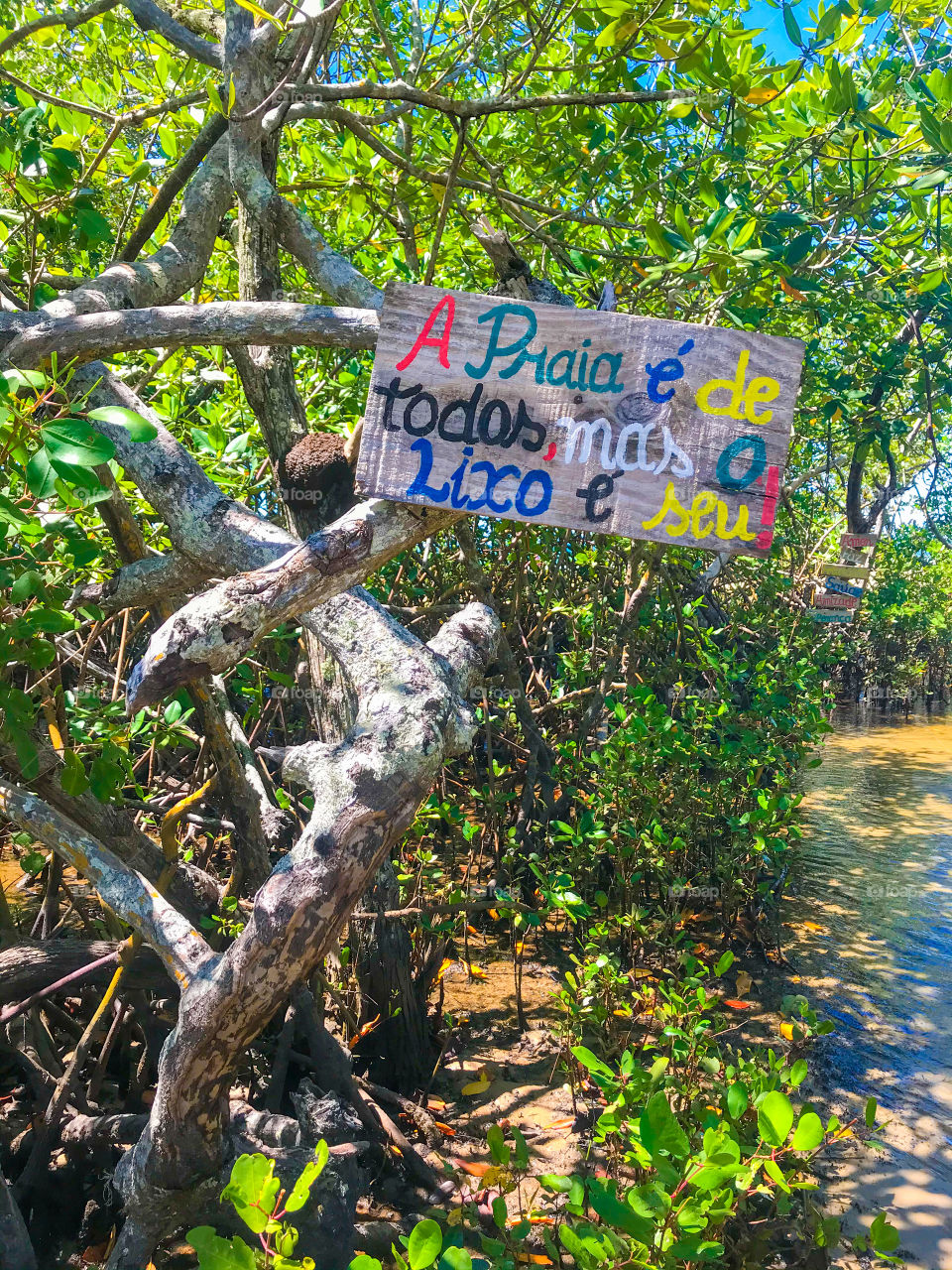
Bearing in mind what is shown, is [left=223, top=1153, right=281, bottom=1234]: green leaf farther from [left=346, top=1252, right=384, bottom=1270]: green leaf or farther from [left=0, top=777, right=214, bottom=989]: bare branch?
[left=0, top=777, right=214, bottom=989]: bare branch

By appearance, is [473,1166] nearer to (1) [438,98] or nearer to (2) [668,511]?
(2) [668,511]

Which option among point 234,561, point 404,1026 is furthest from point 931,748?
point 234,561

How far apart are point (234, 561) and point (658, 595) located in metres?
4.05

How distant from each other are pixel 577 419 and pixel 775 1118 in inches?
49.2

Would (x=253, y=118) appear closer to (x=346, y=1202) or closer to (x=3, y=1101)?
(x=346, y=1202)

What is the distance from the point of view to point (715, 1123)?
187cm

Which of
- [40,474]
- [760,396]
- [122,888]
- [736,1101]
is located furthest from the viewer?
[736,1101]

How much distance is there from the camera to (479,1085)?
10.7 feet

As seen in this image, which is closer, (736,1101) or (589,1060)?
(736,1101)

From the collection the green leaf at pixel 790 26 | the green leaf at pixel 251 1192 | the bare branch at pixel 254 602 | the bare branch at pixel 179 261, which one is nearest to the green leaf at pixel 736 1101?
the green leaf at pixel 251 1192

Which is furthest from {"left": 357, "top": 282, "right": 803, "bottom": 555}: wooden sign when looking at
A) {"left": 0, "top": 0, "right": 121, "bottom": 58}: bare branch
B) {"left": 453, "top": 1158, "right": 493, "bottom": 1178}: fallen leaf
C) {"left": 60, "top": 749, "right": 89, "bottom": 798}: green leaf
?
{"left": 453, "top": 1158, "right": 493, "bottom": 1178}: fallen leaf

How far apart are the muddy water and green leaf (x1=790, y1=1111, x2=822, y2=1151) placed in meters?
1.50

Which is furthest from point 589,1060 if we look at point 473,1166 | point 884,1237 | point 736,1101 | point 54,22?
point 54,22

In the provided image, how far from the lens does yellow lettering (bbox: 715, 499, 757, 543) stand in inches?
53.3
